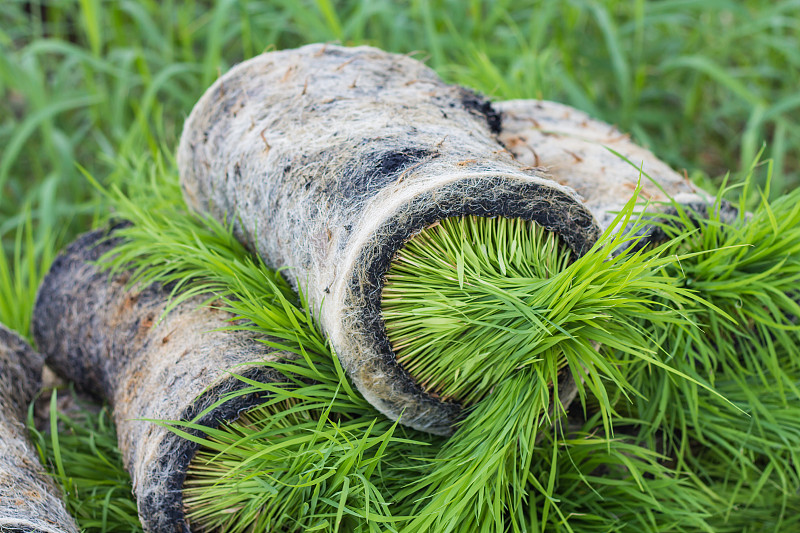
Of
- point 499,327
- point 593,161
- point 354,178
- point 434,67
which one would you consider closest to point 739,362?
point 593,161

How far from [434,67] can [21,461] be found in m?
2.15

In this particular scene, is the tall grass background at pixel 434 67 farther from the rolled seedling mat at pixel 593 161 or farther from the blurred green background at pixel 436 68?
the rolled seedling mat at pixel 593 161

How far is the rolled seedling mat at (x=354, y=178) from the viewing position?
127 cm

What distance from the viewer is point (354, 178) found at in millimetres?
1389

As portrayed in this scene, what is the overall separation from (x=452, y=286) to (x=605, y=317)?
28 centimetres

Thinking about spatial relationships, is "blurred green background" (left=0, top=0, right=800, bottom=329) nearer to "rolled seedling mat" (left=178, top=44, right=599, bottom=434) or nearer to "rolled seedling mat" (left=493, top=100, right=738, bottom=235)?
"rolled seedling mat" (left=493, top=100, right=738, bottom=235)

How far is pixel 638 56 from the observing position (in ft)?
10.3

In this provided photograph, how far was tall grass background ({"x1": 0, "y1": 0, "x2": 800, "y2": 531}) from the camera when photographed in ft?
9.58

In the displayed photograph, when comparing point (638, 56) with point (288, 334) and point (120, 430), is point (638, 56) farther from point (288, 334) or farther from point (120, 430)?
point (120, 430)

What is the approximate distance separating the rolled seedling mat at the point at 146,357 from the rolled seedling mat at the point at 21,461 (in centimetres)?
12

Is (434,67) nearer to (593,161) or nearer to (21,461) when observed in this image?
(593,161)

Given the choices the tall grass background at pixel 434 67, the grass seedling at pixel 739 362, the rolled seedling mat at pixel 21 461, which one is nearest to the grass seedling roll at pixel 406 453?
the grass seedling at pixel 739 362

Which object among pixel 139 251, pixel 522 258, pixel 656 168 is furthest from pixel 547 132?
pixel 139 251

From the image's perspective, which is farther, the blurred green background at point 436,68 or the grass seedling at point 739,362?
the blurred green background at point 436,68
